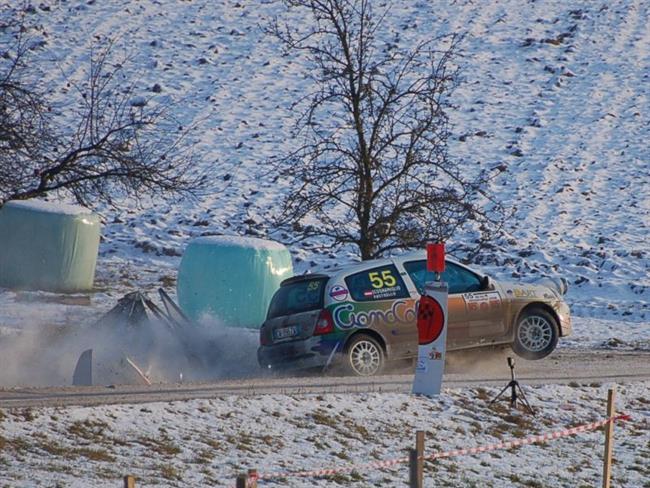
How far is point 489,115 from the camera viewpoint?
134 feet

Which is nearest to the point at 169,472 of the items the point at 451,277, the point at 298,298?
the point at 298,298

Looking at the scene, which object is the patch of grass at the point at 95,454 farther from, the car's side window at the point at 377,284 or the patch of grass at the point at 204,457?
the car's side window at the point at 377,284

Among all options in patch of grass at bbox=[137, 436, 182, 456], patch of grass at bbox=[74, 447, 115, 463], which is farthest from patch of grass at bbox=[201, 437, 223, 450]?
patch of grass at bbox=[74, 447, 115, 463]

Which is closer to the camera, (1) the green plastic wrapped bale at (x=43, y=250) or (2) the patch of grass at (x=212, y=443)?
(2) the patch of grass at (x=212, y=443)

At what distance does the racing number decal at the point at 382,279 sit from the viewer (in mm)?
16359

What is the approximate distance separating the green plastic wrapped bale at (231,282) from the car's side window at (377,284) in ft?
17.2

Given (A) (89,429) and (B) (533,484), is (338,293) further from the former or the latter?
(A) (89,429)

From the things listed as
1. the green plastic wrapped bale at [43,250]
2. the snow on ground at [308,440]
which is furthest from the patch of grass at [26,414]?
the green plastic wrapped bale at [43,250]

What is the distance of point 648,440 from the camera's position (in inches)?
554

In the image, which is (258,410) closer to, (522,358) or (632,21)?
(522,358)

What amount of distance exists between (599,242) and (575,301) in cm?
512

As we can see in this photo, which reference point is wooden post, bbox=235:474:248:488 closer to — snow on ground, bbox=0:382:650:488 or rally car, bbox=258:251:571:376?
snow on ground, bbox=0:382:650:488

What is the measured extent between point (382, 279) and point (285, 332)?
147cm

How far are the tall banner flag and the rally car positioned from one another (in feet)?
6.52
